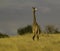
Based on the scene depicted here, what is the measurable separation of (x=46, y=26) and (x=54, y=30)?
243 cm

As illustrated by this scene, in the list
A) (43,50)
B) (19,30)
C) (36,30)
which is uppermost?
(43,50)

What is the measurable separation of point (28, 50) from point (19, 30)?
26.4m

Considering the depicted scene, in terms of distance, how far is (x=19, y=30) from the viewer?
39.8 m

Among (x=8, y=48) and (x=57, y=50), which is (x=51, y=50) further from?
(x=8, y=48)

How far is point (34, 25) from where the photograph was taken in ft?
66.6

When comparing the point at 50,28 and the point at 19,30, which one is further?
the point at 19,30

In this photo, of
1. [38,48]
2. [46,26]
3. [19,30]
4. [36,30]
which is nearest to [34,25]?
[36,30]

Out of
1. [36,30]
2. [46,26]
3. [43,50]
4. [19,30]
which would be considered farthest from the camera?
[19,30]

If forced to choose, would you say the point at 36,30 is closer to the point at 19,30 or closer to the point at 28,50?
the point at 28,50

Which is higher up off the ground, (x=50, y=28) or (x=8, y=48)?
(x=8, y=48)

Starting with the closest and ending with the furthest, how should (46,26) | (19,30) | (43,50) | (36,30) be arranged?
(43,50), (36,30), (46,26), (19,30)

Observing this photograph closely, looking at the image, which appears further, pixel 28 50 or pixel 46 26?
pixel 46 26

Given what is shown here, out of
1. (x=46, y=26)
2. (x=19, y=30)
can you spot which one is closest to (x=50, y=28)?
(x=46, y=26)

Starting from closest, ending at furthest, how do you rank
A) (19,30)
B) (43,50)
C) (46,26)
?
(43,50)
(46,26)
(19,30)
